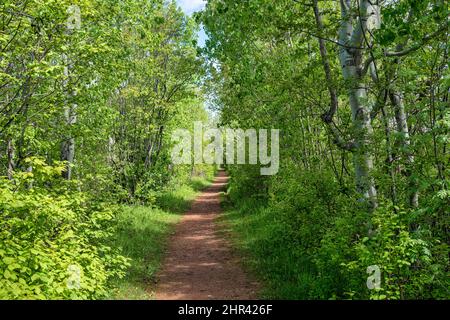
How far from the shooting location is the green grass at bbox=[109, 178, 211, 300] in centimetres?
925

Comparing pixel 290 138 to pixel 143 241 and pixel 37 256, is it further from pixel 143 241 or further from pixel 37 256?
pixel 37 256

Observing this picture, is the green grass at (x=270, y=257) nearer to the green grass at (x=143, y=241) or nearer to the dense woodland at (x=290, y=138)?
the dense woodland at (x=290, y=138)

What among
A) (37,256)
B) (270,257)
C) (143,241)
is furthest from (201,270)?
(37,256)

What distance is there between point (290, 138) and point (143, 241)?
21.0ft

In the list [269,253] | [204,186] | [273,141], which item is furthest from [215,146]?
[269,253]

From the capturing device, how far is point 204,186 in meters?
38.5

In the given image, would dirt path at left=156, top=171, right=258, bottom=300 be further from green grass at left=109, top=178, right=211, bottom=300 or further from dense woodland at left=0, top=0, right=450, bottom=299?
dense woodland at left=0, top=0, right=450, bottom=299

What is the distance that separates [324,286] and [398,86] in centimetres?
397

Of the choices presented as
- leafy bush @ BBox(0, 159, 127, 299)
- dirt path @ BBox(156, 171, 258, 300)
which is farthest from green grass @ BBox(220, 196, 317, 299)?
leafy bush @ BBox(0, 159, 127, 299)

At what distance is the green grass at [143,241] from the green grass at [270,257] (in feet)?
8.40

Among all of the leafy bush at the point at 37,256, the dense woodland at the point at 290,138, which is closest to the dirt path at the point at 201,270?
the dense woodland at the point at 290,138

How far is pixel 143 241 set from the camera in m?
13.5

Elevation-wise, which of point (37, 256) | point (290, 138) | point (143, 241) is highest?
point (290, 138)

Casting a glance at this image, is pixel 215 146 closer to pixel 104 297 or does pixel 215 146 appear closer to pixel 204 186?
pixel 204 186
